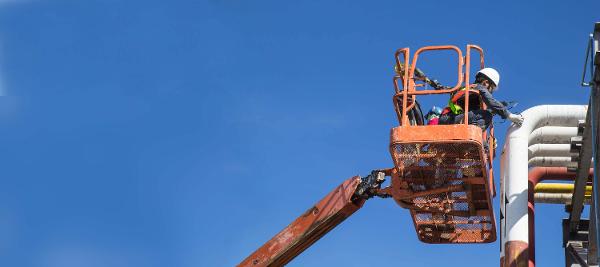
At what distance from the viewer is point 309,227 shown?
18641 mm

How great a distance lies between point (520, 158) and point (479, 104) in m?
1.74

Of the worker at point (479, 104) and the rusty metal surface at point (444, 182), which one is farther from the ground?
the worker at point (479, 104)

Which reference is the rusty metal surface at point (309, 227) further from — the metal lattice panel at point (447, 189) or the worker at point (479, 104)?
the worker at point (479, 104)

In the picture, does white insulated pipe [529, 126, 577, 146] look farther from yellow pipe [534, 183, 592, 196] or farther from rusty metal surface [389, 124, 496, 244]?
rusty metal surface [389, 124, 496, 244]

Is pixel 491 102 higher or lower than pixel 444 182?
higher

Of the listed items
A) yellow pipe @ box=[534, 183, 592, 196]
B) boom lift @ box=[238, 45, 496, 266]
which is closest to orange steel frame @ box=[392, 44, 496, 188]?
boom lift @ box=[238, 45, 496, 266]

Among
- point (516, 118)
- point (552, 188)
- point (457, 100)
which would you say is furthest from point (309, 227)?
point (552, 188)

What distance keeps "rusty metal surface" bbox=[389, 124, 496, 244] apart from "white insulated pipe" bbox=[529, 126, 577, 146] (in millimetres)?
1897

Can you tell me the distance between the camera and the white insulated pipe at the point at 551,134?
62.9 feet

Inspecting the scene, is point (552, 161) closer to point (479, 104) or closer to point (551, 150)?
point (551, 150)

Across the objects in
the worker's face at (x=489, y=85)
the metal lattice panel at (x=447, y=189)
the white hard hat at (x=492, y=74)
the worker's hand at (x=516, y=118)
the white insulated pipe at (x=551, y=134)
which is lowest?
the metal lattice panel at (x=447, y=189)

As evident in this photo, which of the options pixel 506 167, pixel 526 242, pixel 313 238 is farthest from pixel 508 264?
pixel 313 238

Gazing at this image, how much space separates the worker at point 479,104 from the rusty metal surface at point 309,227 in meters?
2.19

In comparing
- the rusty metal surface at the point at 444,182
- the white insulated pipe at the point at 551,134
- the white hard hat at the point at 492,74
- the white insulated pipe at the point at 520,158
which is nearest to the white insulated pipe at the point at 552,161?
the white insulated pipe at the point at 551,134
